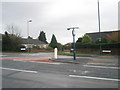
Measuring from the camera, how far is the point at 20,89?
495cm

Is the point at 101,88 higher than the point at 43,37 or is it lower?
lower

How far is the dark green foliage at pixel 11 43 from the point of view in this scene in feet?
118

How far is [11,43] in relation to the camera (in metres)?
36.4

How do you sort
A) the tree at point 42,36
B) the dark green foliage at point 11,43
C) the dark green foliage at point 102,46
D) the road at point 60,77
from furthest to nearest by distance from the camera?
the tree at point 42,36 → the dark green foliage at point 11,43 → the dark green foliage at point 102,46 → the road at point 60,77

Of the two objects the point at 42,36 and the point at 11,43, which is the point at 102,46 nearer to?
the point at 11,43

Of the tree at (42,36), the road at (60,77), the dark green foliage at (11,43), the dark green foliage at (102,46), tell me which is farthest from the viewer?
the tree at (42,36)

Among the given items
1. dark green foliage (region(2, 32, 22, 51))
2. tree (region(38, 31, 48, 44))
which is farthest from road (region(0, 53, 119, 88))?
tree (region(38, 31, 48, 44))

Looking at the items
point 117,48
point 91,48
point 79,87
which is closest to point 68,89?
point 79,87

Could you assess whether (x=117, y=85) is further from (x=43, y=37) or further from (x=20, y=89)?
(x=43, y=37)

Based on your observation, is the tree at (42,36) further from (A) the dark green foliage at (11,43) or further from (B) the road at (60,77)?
(B) the road at (60,77)

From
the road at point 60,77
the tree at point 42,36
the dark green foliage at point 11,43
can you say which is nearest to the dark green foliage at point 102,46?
the road at point 60,77

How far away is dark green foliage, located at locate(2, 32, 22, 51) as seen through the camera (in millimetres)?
36000

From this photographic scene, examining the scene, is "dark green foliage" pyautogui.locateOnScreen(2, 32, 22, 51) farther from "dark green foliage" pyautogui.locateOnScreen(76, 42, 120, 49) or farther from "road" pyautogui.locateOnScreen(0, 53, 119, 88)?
"road" pyautogui.locateOnScreen(0, 53, 119, 88)

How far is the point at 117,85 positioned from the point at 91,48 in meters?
22.7
